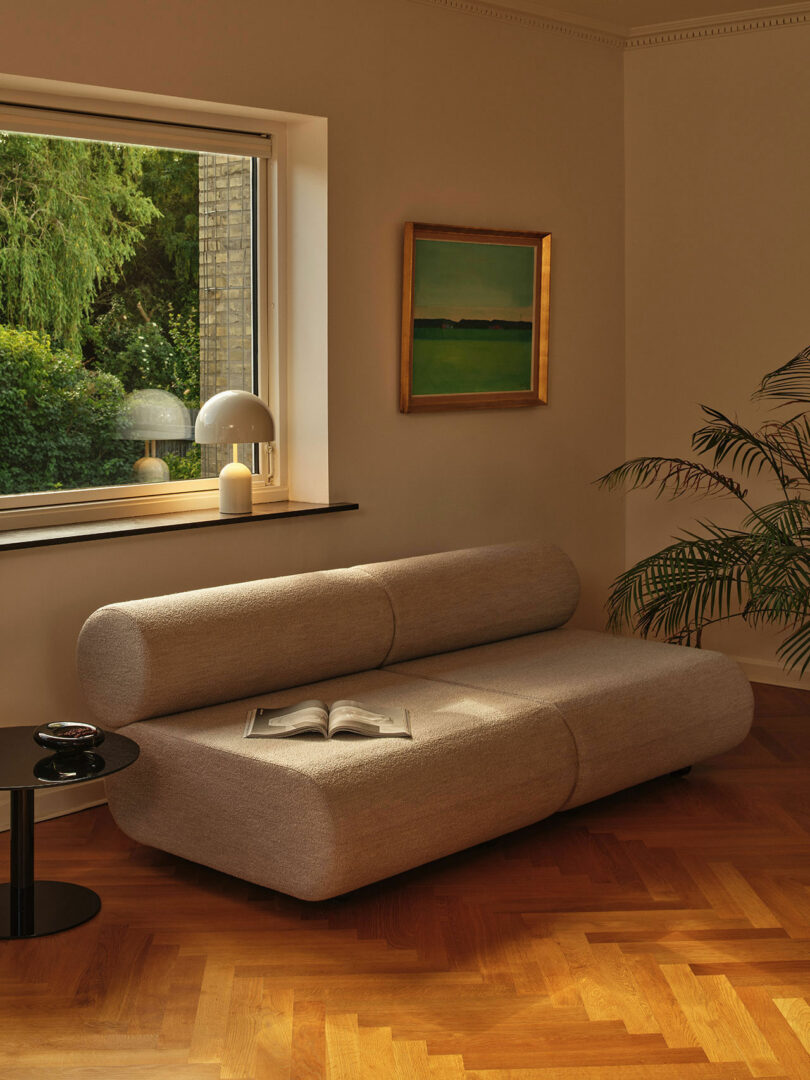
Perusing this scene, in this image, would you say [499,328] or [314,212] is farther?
[499,328]

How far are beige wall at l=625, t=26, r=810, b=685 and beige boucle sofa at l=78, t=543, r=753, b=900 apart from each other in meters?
1.53

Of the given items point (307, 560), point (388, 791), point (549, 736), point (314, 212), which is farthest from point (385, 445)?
point (388, 791)

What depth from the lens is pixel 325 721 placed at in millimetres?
3439

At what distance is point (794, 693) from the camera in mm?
5406

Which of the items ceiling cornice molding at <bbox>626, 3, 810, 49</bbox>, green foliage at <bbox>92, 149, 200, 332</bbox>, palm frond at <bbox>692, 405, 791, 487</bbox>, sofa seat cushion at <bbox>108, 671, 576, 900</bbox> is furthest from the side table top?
ceiling cornice molding at <bbox>626, 3, 810, 49</bbox>

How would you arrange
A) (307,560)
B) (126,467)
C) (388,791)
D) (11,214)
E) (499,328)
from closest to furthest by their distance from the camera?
(388,791) < (11,214) < (126,467) < (307,560) < (499,328)

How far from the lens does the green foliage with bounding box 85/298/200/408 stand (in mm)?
4199

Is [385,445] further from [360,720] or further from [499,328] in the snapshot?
[360,720]

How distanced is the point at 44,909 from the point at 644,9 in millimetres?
4156

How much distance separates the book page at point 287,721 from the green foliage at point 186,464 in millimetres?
1210

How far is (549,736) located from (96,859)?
52.2 inches

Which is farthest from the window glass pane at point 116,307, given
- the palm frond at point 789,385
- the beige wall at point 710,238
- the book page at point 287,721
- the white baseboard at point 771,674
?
the white baseboard at point 771,674

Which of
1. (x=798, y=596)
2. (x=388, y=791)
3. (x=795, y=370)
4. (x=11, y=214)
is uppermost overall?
(x=11, y=214)

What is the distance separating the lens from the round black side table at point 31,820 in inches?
119
